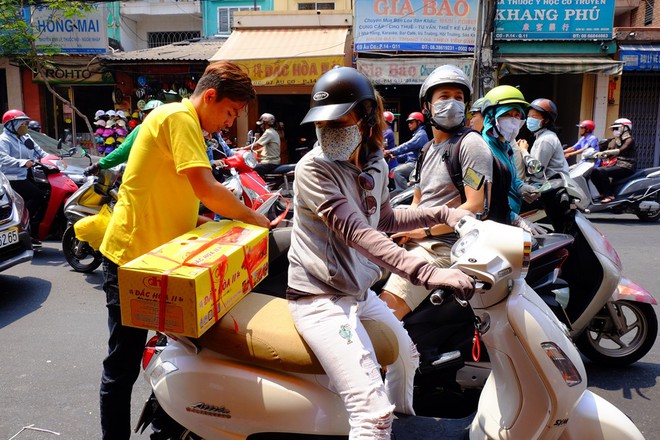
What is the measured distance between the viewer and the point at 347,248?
2.06 m

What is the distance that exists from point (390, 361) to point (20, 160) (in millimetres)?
6653

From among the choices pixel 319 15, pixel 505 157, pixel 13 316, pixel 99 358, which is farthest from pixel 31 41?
pixel 505 157

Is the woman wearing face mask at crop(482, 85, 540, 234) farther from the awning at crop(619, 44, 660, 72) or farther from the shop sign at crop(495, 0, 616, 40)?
the awning at crop(619, 44, 660, 72)

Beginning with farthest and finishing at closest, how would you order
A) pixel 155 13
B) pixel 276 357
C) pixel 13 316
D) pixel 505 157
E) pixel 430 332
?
pixel 155 13, pixel 13 316, pixel 505 157, pixel 430 332, pixel 276 357

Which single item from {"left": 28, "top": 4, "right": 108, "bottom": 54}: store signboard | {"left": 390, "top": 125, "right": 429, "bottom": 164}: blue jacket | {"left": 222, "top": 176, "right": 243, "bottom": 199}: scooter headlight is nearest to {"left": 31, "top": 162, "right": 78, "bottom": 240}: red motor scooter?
{"left": 222, "top": 176, "right": 243, "bottom": 199}: scooter headlight

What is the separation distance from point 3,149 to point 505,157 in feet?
21.2

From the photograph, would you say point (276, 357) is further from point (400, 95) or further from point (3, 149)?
point (400, 95)

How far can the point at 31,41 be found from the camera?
584 inches

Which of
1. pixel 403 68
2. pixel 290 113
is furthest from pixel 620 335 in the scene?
pixel 290 113

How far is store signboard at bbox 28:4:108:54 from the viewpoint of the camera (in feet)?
53.5

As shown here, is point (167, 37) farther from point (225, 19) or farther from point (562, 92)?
point (562, 92)

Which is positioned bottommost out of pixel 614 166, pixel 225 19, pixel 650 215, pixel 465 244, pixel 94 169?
pixel 650 215

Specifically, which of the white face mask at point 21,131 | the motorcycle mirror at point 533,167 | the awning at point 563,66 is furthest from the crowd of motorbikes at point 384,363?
the awning at point 563,66

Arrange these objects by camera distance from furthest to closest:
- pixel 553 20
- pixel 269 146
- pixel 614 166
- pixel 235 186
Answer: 1. pixel 553 20
2. pixel 269 146
3. pixel 614 166
4. pixel 235 186
